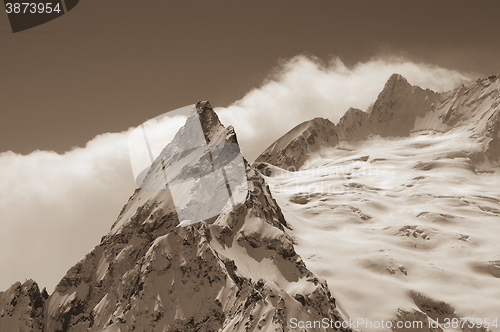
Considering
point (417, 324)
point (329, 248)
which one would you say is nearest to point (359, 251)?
point (329, 248)

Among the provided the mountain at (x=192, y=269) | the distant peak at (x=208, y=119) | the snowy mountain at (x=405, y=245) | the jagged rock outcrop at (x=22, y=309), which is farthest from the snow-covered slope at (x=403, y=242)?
the jagged rock outcrop at (x=22, y=309)

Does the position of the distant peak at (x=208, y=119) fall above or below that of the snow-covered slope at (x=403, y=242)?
above

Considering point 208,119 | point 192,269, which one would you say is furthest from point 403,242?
point 192,269

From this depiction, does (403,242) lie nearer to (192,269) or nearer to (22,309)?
(192,269)

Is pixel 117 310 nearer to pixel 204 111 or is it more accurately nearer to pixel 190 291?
pixel 190 291

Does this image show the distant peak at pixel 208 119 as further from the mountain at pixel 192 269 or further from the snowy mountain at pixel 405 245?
the snowy mountain at pixel 405 245

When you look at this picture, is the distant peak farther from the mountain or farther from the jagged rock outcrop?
the jagged rock outcrop
